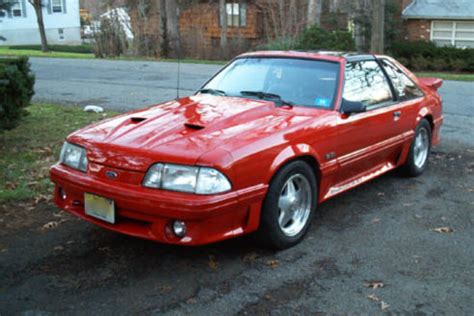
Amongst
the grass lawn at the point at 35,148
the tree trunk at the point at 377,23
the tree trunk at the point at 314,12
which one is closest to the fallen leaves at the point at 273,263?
the grass lawn at the point at 35,148

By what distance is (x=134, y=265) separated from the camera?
416 centimetres

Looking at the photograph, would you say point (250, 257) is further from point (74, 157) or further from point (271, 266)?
point (74, 157)

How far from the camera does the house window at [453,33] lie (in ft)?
101

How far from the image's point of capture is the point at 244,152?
4.08 metres

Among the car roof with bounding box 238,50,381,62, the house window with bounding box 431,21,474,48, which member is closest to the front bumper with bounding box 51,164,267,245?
the car roof with bounding box 238,50,381,62

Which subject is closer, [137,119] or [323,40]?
[137,119]

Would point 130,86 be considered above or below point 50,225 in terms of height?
above

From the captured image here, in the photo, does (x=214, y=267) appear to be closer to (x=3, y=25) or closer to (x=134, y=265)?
(x=134, y=265)

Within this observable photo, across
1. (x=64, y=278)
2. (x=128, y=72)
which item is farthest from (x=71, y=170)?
(x=128, y=72)

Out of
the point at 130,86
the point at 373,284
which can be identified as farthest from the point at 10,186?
the point at 130,86

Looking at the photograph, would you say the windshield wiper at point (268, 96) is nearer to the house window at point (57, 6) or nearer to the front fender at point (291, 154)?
the front fender at point (291, 154)

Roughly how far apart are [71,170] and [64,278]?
2.84 feet

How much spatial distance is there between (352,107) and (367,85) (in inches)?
29.9

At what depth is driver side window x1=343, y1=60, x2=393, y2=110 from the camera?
540cm
